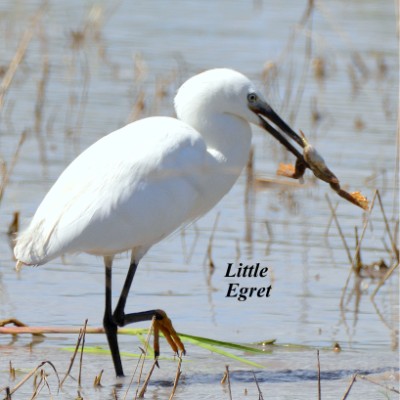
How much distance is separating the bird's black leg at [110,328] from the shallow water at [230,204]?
0.08m

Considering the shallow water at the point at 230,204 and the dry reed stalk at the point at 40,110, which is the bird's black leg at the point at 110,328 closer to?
the shallow water at the point at 230,204

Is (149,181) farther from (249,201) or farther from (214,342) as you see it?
(249,201)

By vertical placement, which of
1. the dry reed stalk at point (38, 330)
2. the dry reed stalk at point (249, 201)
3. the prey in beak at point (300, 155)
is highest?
the prey in beak at point (300, 155)

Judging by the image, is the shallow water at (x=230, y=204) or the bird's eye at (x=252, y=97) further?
the shallow water at (x=230, y=204)

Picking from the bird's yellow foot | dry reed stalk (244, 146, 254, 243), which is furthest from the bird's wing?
dry reed stalk (244, 146, 254, 243)

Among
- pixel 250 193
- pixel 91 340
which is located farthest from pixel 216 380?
pixel 250 193

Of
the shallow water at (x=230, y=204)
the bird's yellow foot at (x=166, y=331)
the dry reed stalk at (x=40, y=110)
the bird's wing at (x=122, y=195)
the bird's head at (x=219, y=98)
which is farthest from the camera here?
the dry reed stalk at (x=40, y=110)

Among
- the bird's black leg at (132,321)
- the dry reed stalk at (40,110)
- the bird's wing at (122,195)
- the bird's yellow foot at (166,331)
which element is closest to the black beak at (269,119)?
the bird's wing at (122,195)

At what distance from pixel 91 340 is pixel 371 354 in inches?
57.7

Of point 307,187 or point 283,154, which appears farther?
point 283,154

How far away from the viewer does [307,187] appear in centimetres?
953

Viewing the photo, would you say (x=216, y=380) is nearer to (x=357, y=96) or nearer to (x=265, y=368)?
(x=265, y=368)

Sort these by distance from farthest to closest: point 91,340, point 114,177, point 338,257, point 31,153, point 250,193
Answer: point 31,153
point 250,193
point 338,257
point 91,340
point 114,177

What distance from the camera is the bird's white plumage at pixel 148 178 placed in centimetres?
549
